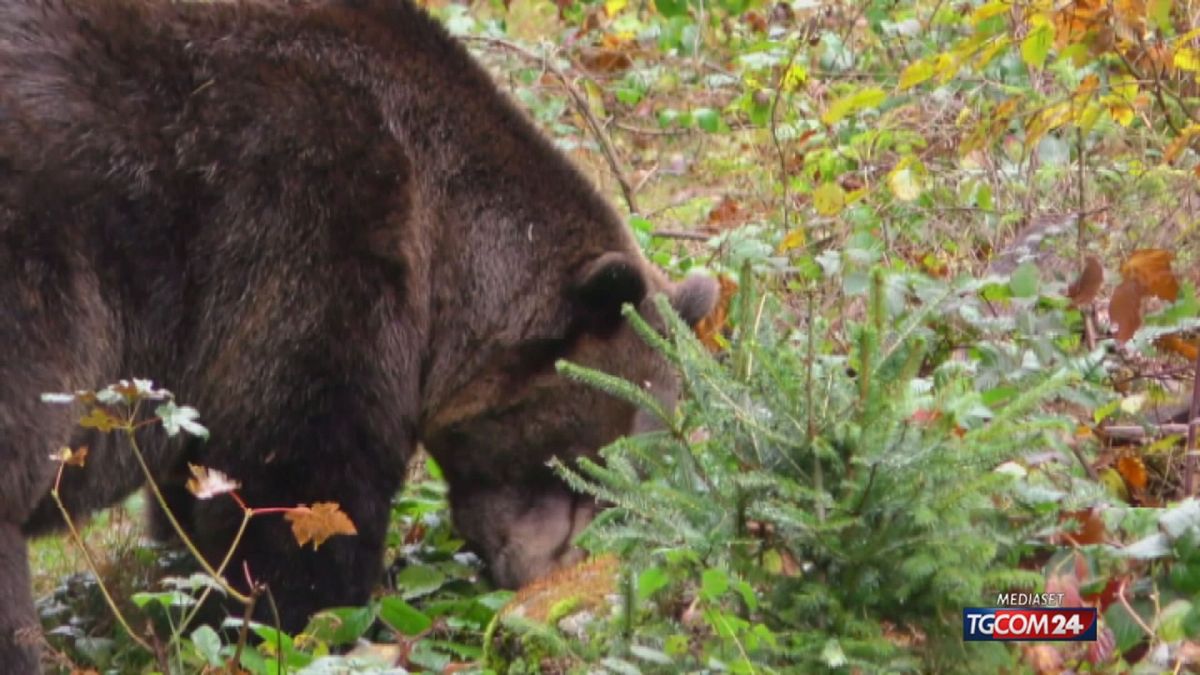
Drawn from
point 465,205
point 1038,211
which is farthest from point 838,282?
point 465,205

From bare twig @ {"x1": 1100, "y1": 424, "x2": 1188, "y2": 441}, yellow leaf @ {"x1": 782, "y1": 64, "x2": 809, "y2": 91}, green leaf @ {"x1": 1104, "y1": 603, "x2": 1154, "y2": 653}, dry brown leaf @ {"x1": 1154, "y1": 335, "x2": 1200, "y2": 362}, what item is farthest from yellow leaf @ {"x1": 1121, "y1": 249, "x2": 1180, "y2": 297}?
yellow leaf @ {"x1": 782, "y1": 64, "x2": 809, "y2": 91}

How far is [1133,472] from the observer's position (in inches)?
198

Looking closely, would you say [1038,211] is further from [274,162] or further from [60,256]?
[60,256]

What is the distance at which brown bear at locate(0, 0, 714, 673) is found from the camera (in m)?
4.64

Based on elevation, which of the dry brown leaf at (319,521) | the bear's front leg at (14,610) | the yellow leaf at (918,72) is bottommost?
the bear's front leg at (14,610)

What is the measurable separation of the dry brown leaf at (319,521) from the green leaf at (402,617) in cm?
104

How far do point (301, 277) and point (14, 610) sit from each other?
1251 millimetres

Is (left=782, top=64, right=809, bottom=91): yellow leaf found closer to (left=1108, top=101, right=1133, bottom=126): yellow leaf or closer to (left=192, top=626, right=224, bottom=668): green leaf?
(left=1108, top=101, right=1133, bottom=126): yellow leaf

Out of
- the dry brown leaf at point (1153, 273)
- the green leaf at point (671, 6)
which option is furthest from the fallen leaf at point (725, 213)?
the dry brown leaf at point (1153, 273)

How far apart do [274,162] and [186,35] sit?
1.60 feet

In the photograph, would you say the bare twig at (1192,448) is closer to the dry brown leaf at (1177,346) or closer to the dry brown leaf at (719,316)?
the dry brown leaf at (1177,346)

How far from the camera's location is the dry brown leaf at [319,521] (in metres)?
3.97

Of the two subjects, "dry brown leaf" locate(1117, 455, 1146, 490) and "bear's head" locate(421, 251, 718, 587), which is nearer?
"dry brown leaf" locate(1117, 455, 1146, 490)

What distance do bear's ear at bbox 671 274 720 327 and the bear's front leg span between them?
2309 mm
